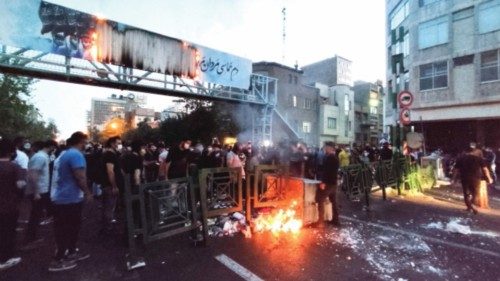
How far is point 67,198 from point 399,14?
3067cm

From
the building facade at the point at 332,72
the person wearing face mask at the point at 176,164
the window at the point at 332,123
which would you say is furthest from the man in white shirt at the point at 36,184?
the building facade at the point at 332,72

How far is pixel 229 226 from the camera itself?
6.71 meters

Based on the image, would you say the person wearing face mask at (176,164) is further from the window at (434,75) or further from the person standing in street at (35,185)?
the window at (434,75)

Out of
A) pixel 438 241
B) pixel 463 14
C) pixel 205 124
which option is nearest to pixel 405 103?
pixel 438 241

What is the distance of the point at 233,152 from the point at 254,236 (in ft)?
13.9

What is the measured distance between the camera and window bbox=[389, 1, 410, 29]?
26492mm

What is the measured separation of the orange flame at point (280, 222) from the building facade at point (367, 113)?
4256cm

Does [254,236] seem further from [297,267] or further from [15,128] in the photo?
[15,128]

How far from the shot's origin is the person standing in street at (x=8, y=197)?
15.0ft

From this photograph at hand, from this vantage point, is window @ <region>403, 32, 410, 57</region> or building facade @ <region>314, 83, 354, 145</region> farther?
building facade @ <region>314, 83, 354, 145</region>

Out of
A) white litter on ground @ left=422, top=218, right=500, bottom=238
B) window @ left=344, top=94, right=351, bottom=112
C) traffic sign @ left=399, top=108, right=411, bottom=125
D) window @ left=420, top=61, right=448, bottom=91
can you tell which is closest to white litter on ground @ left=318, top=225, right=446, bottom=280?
white litter on ground @ left=422, top=218, right=500, bottom=238

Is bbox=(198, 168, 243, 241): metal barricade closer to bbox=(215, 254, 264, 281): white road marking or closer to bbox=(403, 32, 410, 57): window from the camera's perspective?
bbox=(215, 254, 264, 281): white road marking

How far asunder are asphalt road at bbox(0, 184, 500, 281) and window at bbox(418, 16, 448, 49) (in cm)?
1955

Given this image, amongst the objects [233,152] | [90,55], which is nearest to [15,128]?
[90,55]
